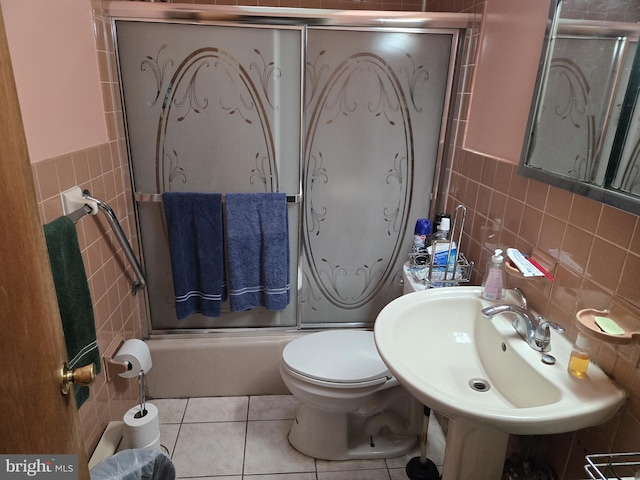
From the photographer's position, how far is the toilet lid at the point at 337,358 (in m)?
1.62

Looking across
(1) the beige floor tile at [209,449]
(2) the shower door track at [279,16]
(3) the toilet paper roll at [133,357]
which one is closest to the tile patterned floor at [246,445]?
(1) the beige floor tile at [209,449]

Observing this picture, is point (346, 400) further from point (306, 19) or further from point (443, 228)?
point (306, 19)

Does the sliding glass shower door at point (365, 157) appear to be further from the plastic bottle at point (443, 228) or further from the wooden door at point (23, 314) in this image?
the wooden door at point (23, 314)

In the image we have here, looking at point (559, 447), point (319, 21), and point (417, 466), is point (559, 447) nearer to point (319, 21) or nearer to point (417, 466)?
point (417, 466)

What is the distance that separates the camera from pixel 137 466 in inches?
57.2

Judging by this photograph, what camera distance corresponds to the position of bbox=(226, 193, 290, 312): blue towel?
1.90 m

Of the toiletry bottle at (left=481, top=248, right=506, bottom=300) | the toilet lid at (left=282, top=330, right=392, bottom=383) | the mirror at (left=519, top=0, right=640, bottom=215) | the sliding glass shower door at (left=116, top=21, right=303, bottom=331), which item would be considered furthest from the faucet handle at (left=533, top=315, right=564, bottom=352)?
the sliding glass shower door at (left=116, top=21, right=303, bottom=331)

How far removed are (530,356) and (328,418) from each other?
0.93 metres

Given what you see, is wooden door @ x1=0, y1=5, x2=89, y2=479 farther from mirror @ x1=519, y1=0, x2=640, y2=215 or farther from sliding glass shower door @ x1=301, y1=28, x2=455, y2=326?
sliding glass shower door @ x1=301, y1=28, x2=455, y2=326

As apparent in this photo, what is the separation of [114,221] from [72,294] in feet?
1.26

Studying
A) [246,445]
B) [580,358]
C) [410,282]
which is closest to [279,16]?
[410,282]

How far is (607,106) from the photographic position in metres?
1.02

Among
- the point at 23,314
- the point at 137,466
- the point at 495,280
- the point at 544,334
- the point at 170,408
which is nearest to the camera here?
the point at 23,314

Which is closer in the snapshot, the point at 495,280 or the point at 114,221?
the point at 495,280
